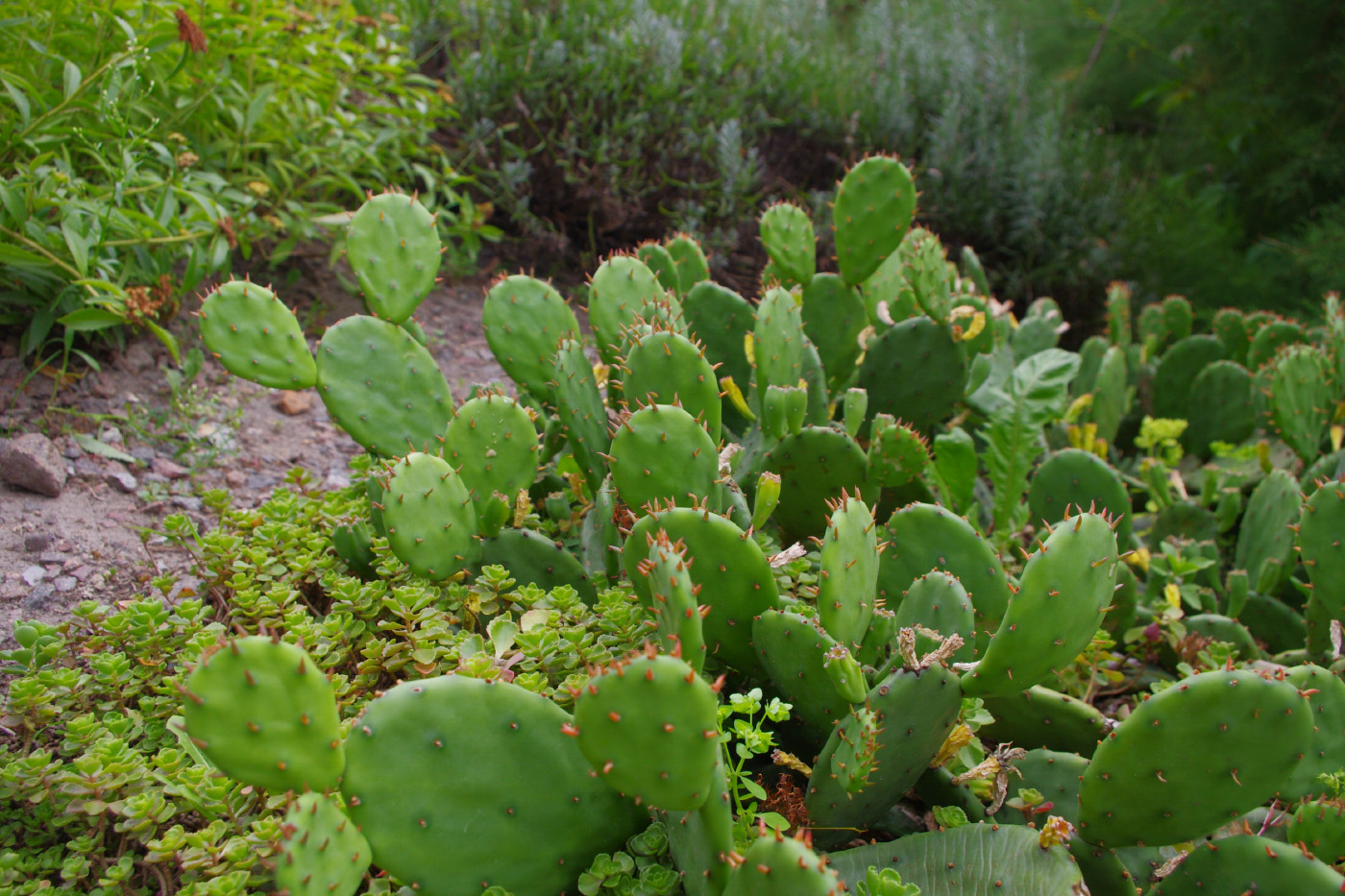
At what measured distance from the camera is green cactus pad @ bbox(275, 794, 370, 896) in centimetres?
82

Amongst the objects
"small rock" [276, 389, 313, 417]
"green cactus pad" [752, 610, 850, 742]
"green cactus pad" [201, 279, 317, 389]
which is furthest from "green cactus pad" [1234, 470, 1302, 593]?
"small rock" [276, 389, 313, 417]

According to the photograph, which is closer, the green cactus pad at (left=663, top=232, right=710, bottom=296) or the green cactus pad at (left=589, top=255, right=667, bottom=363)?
the green cactus pad at (left=589, top=255, right=667, bottom=363)

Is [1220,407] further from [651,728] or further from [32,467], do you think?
[32,467]

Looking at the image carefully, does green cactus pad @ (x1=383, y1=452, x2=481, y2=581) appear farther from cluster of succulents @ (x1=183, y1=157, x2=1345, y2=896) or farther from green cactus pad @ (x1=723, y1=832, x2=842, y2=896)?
green cactus pad @ (x1=723, y1=832, x2=842, y2=896)

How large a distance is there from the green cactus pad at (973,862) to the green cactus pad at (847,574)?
0.29 meters

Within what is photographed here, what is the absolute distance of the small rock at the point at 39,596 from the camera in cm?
166

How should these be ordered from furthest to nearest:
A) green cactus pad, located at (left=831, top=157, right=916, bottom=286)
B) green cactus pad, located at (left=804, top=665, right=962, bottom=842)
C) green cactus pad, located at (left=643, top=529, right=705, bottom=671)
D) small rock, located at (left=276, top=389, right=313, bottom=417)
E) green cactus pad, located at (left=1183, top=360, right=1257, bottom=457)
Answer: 1. green cactus pad, located at (left=1183, top=360, right=1257, bottom=457)
2. small rock, located at (left=276, top=389, right=313, bottom=417)
3. green cactus pad, located at (left=831, top=157, right=916, bottom=286)
4. green cactus pad, located at (left=804, top=665, right=962, bottom=842)
5. green cactus pad, located at (left=643, top=529, right=705, bottom=671)

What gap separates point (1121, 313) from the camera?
3.19 m

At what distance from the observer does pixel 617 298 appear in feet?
6.11

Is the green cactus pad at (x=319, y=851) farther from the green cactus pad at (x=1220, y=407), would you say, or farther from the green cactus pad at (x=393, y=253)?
the green cactus pad at (x=1220, y=407)

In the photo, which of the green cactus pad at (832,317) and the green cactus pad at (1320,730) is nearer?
the green cactus pad at (1320,730)

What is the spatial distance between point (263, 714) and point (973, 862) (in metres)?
0.93

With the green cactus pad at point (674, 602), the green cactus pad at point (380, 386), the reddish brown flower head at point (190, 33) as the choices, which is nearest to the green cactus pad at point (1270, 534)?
the green cactus pad at point (674, 602)

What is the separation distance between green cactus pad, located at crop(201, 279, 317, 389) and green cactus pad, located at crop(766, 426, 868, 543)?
976mm
